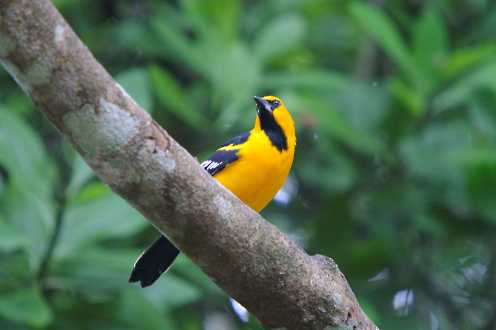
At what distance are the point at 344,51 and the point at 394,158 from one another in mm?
1527

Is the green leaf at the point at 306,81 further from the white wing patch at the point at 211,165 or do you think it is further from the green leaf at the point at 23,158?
the green leaf at the point at 23,158

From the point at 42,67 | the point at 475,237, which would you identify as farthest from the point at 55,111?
the point at 475,237

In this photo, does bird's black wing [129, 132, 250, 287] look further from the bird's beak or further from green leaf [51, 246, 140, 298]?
the bird's beak

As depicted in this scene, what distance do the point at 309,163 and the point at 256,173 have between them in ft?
6.52

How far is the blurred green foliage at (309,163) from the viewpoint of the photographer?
4961mm

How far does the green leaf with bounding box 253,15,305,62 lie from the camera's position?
20.2ft

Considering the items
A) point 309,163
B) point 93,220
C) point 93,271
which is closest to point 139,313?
point 93,271

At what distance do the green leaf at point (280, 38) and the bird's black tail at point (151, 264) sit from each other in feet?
7.86

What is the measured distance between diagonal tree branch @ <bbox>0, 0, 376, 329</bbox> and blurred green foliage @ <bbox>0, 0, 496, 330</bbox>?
1771mm

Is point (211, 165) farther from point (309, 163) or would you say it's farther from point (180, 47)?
point (309, 163)

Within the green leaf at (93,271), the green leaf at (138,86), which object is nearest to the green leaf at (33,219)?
the green leaf at (93,271)

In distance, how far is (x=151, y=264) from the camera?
13.2ft

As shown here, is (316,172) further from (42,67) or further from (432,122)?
(42,67)

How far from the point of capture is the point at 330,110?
18.8ft
